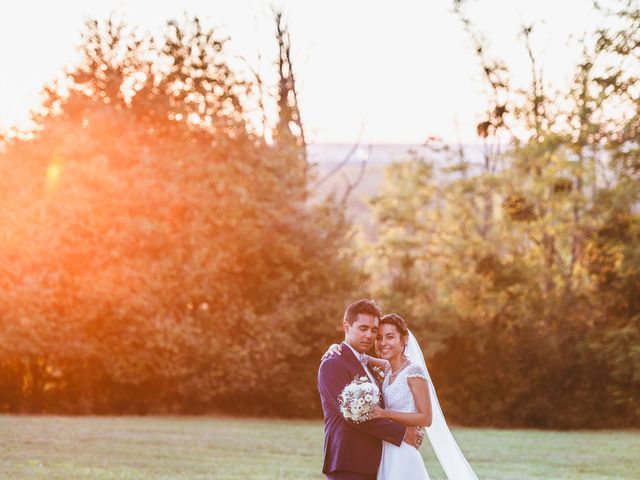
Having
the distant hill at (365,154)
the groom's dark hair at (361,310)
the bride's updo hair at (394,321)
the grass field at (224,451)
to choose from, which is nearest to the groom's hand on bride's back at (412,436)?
the bride's updo hair at (394,321)

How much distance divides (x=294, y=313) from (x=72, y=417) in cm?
626

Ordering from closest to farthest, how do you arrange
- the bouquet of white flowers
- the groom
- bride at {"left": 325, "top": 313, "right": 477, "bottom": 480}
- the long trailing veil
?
the bouquet of white flowers
the groom
bride at {"left": 325, "top": 313, "right": 477, "bottom": 480}
the long trailing veil

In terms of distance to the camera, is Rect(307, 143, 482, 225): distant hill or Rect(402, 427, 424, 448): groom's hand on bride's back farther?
Rect(307, 143, 482, 225): distant hill

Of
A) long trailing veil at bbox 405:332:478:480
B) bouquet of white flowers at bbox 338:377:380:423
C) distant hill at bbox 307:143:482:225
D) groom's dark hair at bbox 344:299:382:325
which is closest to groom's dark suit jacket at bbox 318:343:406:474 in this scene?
bouquet of white flowers at bbox 338:377:380:423

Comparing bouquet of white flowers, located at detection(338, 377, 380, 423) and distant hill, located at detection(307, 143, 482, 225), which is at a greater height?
distant hill, located at detection(307, 143, 482, 225)

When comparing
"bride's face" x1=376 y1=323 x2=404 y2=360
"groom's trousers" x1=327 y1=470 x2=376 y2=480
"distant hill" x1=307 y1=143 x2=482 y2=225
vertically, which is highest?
"distant hill" x1=307 y1=143 x2=482 y2=225

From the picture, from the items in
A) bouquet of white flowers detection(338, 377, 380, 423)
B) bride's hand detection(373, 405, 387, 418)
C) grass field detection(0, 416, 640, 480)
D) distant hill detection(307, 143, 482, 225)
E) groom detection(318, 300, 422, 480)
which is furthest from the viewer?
distant hill detection(307, 143, 482, 225)

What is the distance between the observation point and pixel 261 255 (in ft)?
96.7

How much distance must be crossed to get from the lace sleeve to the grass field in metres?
7.74

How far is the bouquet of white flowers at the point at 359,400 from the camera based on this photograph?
7.05m

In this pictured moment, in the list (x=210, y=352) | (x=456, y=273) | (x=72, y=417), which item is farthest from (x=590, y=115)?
(x=72, y=417)

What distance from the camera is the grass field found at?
611 inches

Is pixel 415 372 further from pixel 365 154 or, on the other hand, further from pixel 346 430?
pixel 365 154

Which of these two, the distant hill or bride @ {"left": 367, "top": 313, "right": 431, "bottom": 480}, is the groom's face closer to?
bride @ {"left": 367, "top": 313, "right": 431, "bottom": 480}
